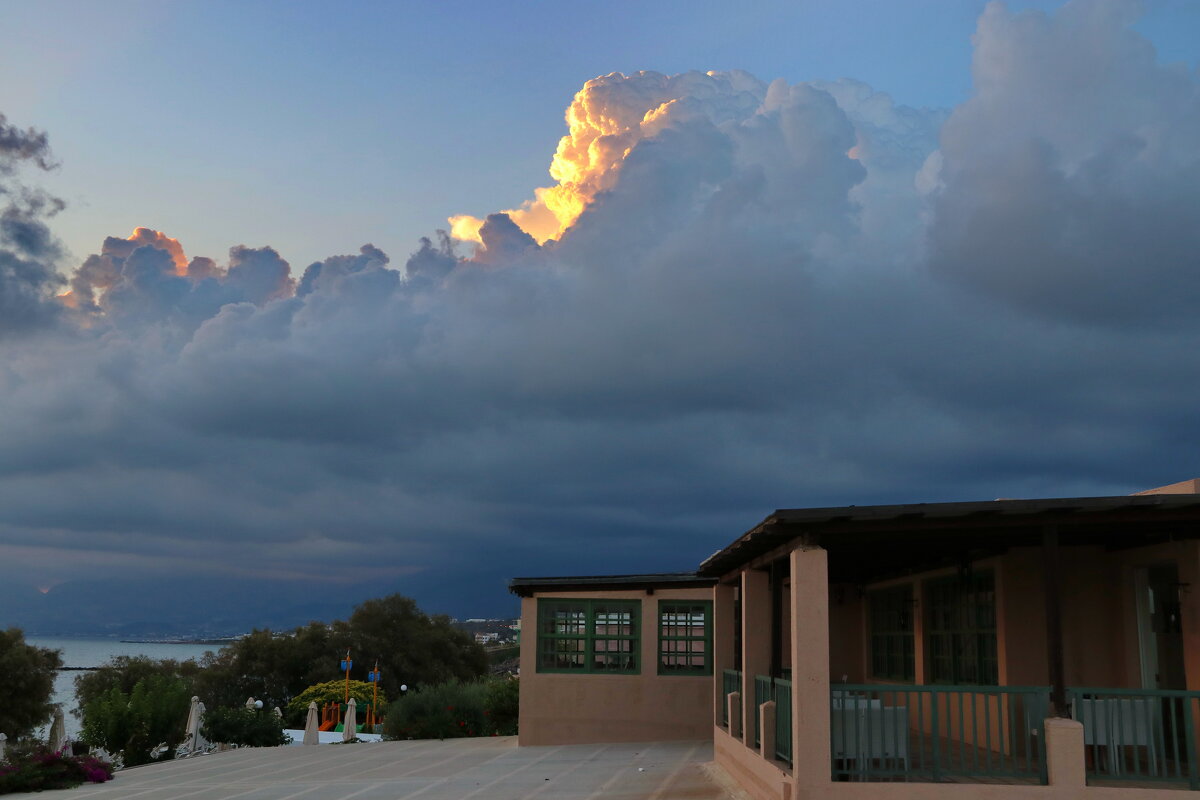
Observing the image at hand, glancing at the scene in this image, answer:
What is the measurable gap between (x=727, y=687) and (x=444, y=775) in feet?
14.7

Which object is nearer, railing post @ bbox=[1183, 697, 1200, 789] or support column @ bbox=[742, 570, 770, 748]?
railing post @ bbox=[1183, 697, 1200, 789]

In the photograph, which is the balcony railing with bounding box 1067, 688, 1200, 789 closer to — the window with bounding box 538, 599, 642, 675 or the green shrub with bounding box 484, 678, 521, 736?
the window with bounding box 538, 599, 642, 675

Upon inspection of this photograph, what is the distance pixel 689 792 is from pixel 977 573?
176 inches

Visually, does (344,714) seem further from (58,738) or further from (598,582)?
(598,582)

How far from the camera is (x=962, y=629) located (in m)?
13.2

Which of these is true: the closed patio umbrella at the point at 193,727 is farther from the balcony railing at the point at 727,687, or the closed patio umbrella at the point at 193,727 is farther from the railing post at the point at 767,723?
the railing post at the point at 767,723

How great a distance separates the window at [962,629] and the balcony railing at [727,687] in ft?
9.06

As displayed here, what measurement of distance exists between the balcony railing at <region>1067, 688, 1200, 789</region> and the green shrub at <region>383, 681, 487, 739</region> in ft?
61.1

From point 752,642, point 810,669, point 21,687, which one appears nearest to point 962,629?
point 752,642

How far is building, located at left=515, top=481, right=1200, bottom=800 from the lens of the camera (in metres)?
9.13

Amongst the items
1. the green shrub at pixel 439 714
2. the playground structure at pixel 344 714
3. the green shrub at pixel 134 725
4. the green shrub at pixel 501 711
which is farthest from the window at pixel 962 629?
the playground structure at pixel 344 714

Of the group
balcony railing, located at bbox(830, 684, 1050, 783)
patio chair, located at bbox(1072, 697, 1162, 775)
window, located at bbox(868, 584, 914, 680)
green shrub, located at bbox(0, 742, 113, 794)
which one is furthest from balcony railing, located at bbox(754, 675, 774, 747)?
green shrub, located at bbox(0, 742, 113, 794)

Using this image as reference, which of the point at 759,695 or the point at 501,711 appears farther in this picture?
the point at 501,711

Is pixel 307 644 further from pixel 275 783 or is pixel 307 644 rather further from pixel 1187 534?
pixel 1187 534
